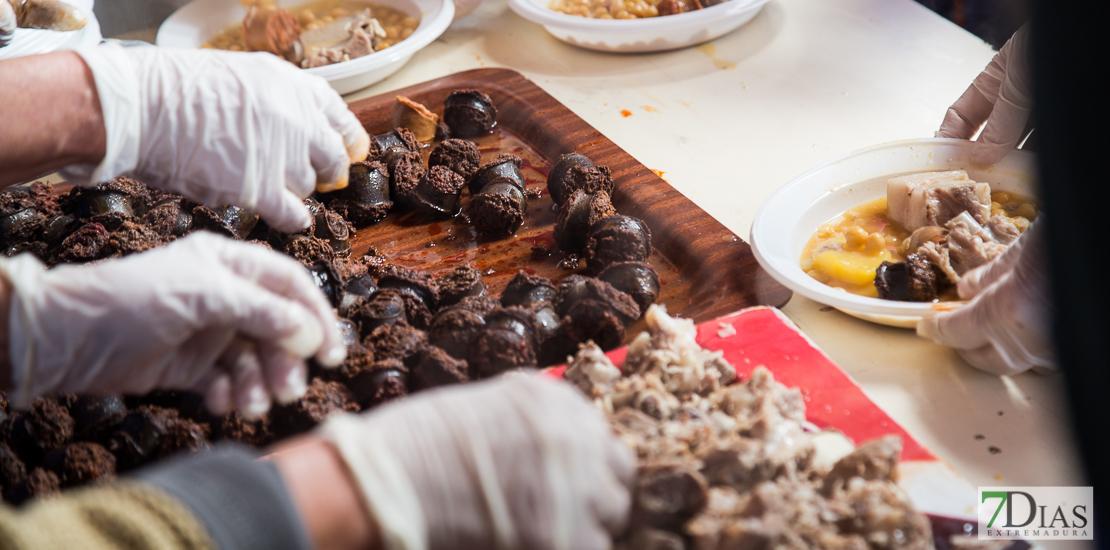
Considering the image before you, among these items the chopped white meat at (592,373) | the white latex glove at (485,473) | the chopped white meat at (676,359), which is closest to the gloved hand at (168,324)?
the white latex glove at (485,473)

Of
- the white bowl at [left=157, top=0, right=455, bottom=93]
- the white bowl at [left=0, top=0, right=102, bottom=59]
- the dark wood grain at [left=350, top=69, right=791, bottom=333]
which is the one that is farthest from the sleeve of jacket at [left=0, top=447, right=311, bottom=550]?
the white bowl at [left=157, top=0, right=455, bottom=93]

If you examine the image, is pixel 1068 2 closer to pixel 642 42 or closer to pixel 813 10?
pixel 642 42

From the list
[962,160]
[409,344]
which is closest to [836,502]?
[409,344]

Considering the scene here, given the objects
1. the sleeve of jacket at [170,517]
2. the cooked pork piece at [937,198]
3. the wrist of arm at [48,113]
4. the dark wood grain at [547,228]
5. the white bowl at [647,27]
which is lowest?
the dark wood grain at [547,228]

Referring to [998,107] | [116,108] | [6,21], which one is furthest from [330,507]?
[6,21]

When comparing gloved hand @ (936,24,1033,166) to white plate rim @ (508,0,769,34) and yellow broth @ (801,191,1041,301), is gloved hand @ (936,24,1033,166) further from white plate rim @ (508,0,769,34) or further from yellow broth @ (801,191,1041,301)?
white plate rim @ (508,0,769,34)

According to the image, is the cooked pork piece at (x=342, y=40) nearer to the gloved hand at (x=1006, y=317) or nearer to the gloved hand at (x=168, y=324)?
the gloved hand at (x=168, y=324)
